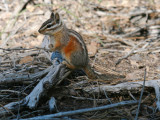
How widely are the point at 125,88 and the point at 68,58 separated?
3.36 feet

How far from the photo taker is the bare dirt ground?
124 inches

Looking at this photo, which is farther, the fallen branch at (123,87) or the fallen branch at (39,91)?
the fallen branch at (123,87)

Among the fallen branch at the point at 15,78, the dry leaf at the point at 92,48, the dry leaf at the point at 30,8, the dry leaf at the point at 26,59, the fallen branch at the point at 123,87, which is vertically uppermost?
the dry leaf at the point at 30,8

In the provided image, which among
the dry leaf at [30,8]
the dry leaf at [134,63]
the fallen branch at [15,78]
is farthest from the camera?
the dry leaf at [30,8]

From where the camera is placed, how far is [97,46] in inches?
200

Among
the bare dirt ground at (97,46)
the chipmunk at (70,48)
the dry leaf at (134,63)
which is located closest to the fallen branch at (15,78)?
the bare dirt ground at (97,46)

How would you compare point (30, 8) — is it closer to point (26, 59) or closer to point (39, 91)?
point (26, 59)

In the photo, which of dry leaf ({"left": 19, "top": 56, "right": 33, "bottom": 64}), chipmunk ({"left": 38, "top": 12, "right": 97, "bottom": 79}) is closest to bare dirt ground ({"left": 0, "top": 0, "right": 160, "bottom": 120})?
dry leaf ({"left": 19, "top": 56, "right": 33, "bottom": 64})

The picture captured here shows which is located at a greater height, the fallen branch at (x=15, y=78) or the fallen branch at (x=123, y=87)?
the fallen branch at (x=15, y=78)

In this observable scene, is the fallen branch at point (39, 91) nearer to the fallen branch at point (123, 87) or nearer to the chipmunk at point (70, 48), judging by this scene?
the chipmunk at point (70, 48)

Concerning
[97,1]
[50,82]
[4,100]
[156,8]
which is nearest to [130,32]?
[156,8]

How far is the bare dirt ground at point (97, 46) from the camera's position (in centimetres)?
314

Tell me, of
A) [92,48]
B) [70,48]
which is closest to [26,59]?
[70,48]

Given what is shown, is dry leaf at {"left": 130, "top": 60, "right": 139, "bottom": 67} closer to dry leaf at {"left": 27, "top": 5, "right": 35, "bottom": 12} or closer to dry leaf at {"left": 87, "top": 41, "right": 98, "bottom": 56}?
dry leaf at {"left": 87, "top": 41, "right": 98, "bottom": 56}
